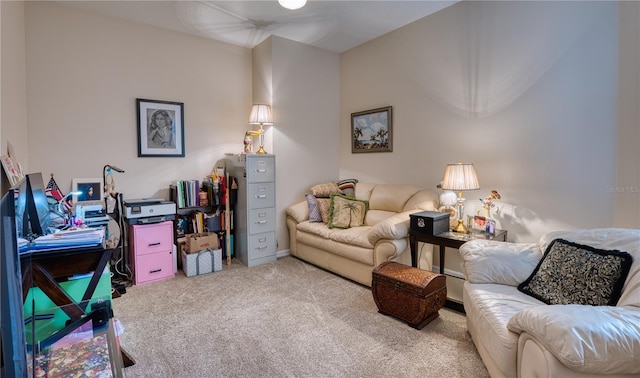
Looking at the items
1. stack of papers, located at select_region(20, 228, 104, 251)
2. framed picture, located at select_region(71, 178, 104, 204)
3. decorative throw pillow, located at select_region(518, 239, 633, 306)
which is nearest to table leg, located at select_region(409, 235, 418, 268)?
decorative throw pillow, located at select_region(518, 239, 633, 306)

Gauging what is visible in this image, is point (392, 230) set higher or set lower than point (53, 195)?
lower

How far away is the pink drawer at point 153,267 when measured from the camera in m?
3.15

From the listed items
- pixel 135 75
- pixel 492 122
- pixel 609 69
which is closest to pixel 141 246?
pixel 135 75

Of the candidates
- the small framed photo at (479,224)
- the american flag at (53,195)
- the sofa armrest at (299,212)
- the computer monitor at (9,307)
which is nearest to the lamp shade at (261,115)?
the sofa armrest at (299,212)

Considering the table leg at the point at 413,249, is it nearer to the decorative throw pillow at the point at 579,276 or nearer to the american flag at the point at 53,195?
the decorative throw pillow at the point at 579,276

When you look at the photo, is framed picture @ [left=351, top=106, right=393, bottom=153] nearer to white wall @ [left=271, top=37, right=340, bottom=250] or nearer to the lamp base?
white wall @ [left=271, top=37, right=340, bottom=250]

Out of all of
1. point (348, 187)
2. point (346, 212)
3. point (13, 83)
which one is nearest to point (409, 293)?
point (346, 212)

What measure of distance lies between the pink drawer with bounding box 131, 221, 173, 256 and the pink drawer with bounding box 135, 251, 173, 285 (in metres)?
0.05

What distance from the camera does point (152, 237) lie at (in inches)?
127

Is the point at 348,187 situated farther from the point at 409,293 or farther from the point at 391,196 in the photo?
the point at 409,293

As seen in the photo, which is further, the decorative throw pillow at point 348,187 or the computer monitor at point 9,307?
the decorative throw pillow at point 348,187

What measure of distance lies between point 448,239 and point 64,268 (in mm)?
2525

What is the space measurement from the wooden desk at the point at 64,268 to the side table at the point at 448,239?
2.27 m

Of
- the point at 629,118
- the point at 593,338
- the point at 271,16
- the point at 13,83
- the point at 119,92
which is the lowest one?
the point at 593,338
